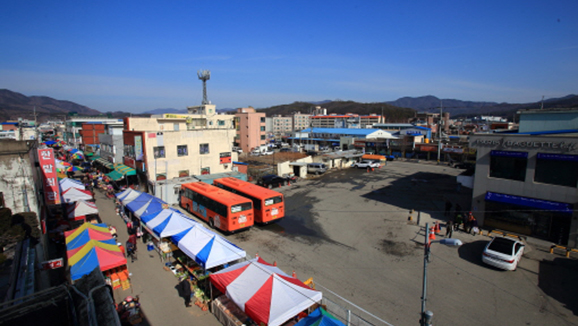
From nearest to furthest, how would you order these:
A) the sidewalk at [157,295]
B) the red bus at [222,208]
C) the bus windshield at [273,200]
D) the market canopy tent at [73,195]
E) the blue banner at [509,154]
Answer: the sidewalk at [157,295] < the blue banner at [509,154] < the red bus at [222,208] < the bus windshield at [273,200] < the market canopy tent at [73,195]

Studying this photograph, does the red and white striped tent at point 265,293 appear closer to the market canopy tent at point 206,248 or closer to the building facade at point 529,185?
the market canopy tent at point 206,248

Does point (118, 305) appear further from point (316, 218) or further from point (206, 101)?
point (206, 101)

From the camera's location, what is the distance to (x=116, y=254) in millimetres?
10211

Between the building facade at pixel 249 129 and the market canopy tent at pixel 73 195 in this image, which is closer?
the market canopy tent at pixel 73 195

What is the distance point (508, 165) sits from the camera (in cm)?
1528

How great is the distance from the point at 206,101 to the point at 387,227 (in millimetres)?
59838

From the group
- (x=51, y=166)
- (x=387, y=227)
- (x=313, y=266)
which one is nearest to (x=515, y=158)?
(x=387, y=227)

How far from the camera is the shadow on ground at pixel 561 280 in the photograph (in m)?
9.62

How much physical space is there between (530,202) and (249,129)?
1947 inches

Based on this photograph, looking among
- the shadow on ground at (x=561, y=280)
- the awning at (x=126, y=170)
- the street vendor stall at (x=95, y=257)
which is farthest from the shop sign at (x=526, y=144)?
the awning at (x=126, y=170)

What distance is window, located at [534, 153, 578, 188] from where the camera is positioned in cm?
1328

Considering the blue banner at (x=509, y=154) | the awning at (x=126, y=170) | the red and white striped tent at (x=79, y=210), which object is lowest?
the red and white striped tent at (x=79, y=210)

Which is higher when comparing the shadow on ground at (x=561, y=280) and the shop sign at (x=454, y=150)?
the shop sign at (x=454, y=150)

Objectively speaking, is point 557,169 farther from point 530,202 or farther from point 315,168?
point 315,168
